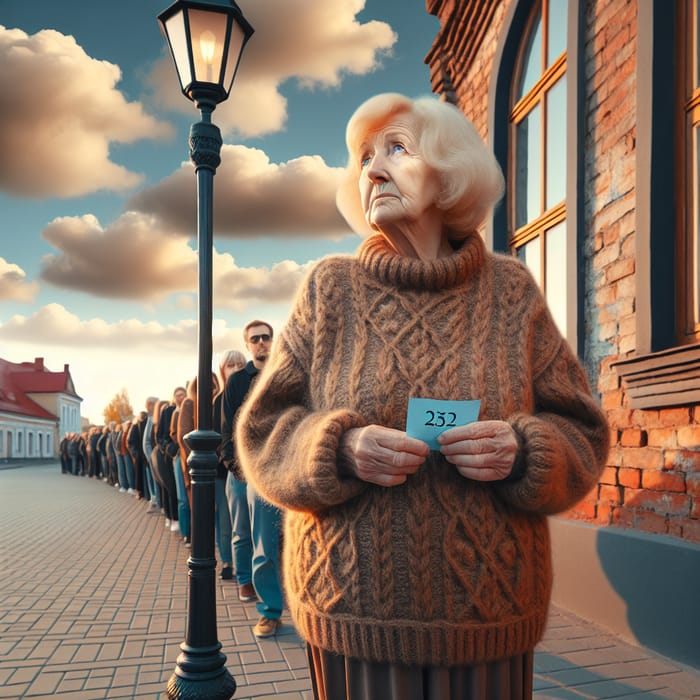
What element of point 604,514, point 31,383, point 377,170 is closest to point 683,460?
point 604,514

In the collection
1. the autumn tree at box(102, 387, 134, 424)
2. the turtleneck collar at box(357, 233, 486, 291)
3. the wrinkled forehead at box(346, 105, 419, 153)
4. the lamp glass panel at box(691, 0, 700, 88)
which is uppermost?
the lamp glass panel at box(691, 0, 700, 88)

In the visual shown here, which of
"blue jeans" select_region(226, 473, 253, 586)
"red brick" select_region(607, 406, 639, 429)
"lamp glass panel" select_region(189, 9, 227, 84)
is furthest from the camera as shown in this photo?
"blue jeans" select_region(226, 473, 253, 586)

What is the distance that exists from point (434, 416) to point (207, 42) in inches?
124

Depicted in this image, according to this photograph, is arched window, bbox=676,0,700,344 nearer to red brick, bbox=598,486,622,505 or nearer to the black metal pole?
red brick, bbox=598,486,622,505

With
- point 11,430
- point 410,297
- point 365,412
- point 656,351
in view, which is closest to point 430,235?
point 410,297

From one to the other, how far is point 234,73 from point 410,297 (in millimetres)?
2839

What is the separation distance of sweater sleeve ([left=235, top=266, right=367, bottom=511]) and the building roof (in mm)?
76880

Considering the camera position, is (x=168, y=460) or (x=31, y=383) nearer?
(x=168, y=460)

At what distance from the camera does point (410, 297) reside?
5.96 feet

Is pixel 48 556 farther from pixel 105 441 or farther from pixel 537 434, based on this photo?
pixel 105 441

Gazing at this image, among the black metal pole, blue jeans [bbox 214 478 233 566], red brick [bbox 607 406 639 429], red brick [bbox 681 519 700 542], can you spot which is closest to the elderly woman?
the black metal pole

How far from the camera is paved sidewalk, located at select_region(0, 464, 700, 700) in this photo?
375 cm

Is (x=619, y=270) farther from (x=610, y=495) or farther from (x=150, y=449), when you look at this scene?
(x=150, y=449)

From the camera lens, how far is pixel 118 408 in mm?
95750
